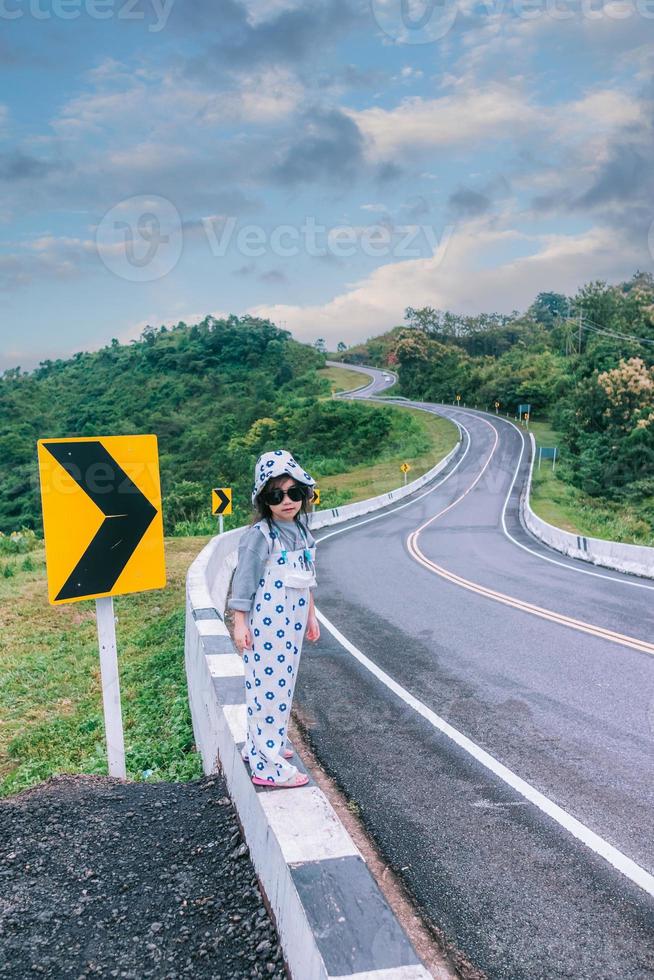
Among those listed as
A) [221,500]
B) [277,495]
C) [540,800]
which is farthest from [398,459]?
[277,495]

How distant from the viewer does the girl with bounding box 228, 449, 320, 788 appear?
373 cm

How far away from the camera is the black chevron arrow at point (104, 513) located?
4160 millimetres

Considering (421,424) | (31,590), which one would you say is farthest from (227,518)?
(421,424)

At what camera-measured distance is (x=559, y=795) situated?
14.5 feet

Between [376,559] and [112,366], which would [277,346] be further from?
[376,559]

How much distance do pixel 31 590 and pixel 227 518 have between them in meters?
21.9

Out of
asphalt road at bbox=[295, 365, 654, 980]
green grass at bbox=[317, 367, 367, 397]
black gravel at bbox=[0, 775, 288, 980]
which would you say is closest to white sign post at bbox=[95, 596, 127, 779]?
black gravel at bbox=[0, 775, 288, 980]

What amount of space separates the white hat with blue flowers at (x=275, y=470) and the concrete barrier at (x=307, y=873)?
5.04 ft

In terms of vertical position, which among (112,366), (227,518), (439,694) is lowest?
(227,518)

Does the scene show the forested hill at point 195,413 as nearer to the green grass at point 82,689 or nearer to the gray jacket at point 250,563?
the green grass at point 82,689

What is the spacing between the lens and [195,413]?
244 feet

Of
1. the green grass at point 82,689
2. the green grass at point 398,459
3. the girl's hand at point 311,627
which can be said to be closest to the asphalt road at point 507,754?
the girl's hand at point 311,627

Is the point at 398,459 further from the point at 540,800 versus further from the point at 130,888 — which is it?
the point at 130,888

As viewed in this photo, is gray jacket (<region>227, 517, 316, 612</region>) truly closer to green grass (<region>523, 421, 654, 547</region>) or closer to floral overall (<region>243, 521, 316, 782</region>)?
floral overall (<region>243, 521, 316, 782</region>)
